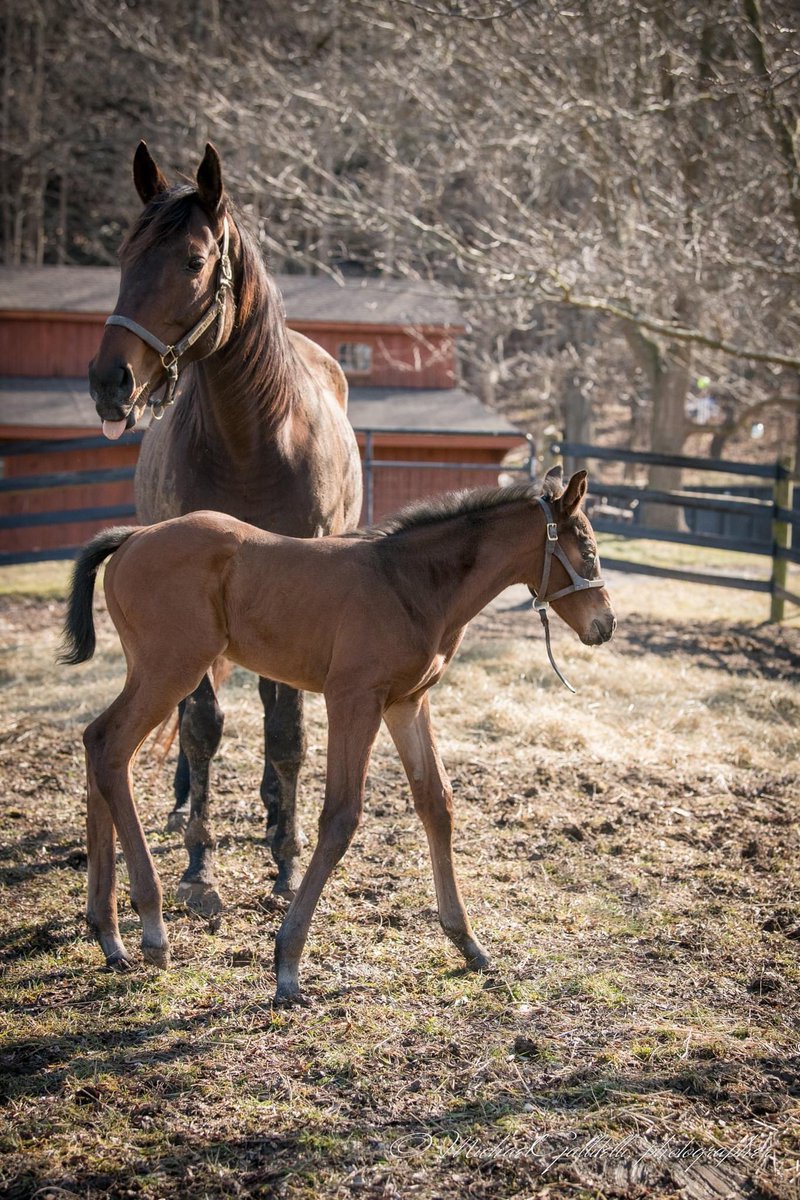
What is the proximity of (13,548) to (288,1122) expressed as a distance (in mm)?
17224

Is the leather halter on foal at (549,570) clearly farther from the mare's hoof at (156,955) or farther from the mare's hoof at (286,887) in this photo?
the mare's hoof at (156,955)

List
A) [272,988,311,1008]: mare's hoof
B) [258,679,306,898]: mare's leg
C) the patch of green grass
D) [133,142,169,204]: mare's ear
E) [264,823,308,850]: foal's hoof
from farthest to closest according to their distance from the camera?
1. the patch of green grass
2. [264,823,308,850]: foal's hoof
3. [258,679,306,898]: mare's leg
4. [133,142,169,204]: mare's ear
5. [272,988,311,1008]: mare's hoof

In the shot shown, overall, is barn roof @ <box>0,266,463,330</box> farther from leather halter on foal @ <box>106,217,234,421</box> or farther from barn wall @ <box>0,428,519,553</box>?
leather halter on foal @ <box>106,217,234,421</box>

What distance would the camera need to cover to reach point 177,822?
5.39 m

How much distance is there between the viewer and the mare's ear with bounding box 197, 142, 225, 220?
3893mm

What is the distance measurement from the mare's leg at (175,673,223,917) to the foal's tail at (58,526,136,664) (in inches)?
20.8

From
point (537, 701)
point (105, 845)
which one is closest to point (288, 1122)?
point (105, 845)

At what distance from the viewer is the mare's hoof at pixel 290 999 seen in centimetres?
347

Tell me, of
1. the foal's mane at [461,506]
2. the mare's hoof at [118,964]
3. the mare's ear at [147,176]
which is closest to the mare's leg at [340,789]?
the mare's hoof at [118,964]

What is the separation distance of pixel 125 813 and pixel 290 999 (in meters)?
0.85

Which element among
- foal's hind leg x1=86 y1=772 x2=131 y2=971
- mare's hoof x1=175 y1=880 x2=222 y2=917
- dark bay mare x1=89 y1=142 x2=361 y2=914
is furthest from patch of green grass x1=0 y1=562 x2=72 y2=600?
foal's hind leg x1=86 y1=772 x2=131 y2=971

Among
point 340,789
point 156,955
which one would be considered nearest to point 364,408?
point 340,789

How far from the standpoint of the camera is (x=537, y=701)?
7637 millimetres

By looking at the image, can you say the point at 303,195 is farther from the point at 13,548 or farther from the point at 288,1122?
the point at 288,1122
